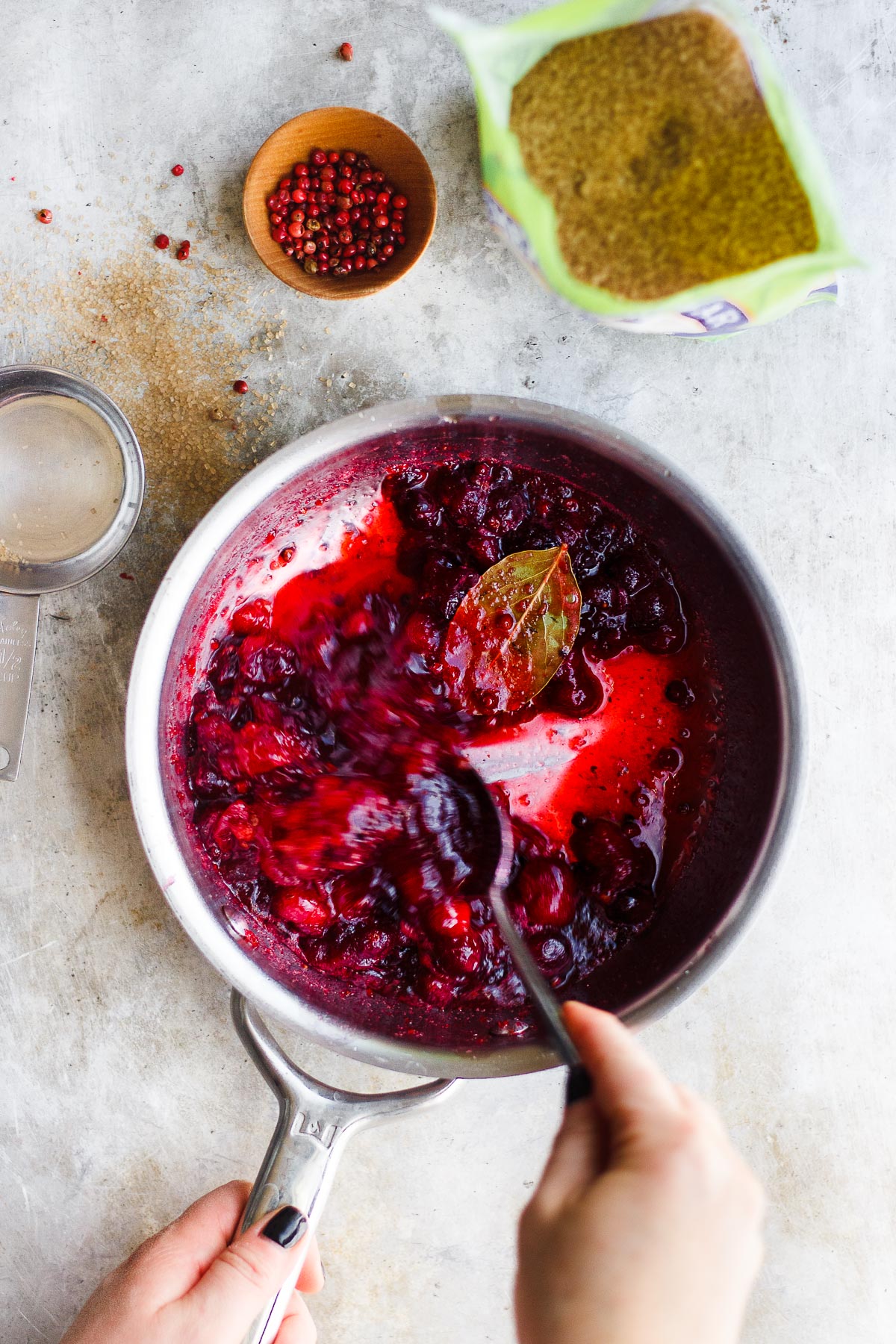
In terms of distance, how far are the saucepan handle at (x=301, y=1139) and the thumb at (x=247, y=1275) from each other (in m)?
0.02

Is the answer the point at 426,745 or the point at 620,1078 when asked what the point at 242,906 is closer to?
the point at 426,745

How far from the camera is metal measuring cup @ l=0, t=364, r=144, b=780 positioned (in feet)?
5.28

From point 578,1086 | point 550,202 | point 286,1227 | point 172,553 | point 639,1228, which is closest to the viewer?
point 639,1228

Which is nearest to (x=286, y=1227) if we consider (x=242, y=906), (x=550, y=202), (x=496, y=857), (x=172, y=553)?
(x=242, y=906)

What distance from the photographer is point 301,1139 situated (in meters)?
1.47

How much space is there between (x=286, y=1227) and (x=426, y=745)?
0.81 m

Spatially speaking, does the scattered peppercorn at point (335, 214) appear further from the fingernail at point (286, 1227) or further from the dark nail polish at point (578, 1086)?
the fingernail at point (286, 1227)

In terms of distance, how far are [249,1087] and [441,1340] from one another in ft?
2.10

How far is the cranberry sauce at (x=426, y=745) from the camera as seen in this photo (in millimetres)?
1578

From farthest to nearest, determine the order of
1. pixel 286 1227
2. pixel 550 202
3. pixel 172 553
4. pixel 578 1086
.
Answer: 1. pixel 172 553
2. pixel 286 1227
3. pixel 550 202
4. pixel 578 1086

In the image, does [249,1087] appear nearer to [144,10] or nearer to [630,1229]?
[630,1229]

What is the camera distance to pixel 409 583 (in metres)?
1.62

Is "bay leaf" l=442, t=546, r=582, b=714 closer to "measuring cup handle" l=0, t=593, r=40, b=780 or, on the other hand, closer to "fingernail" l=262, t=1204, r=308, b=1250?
"measuring cup handle" l=0, t=593, r=40, b=780

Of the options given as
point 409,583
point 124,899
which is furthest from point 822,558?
point 124,899
